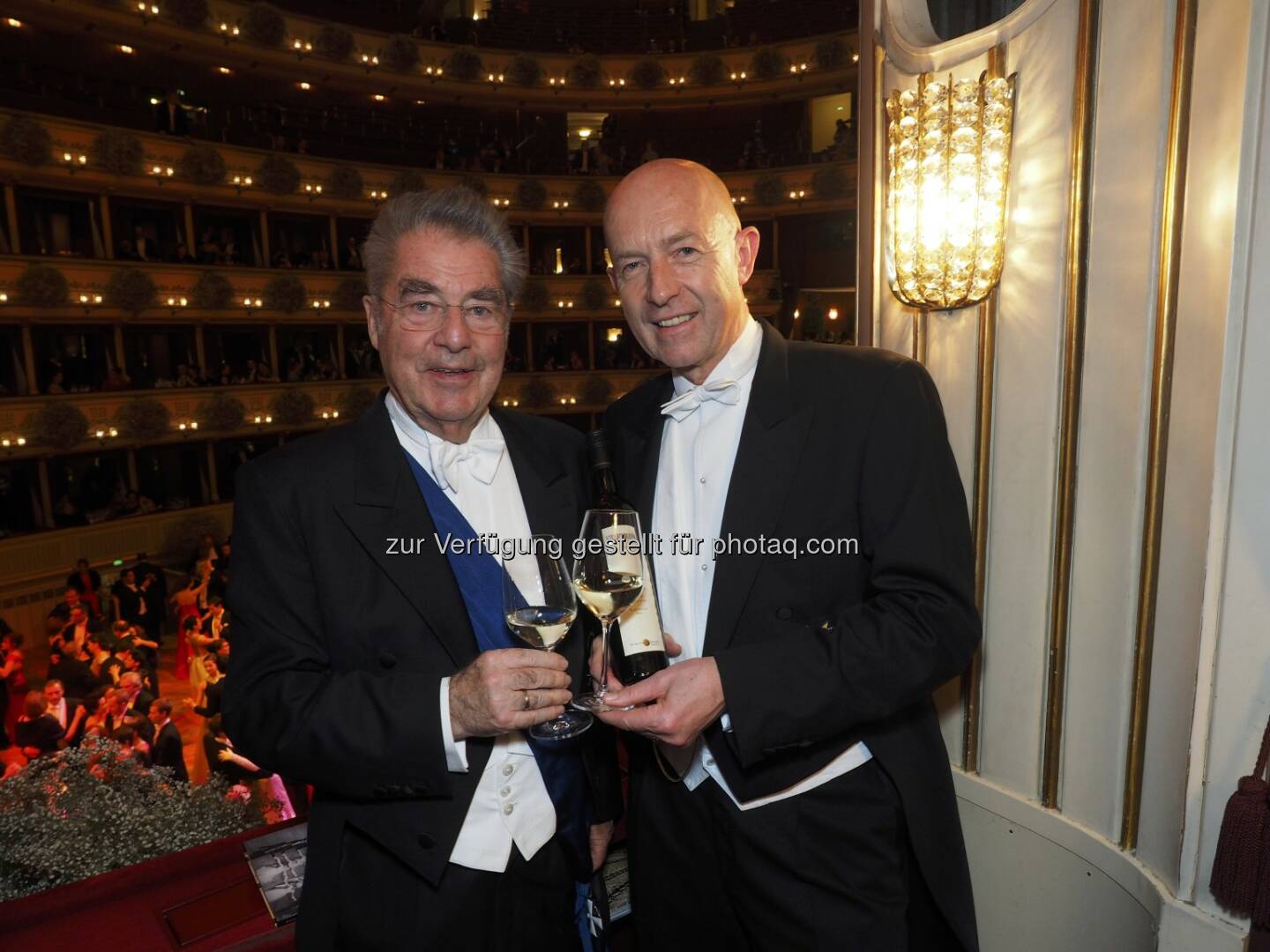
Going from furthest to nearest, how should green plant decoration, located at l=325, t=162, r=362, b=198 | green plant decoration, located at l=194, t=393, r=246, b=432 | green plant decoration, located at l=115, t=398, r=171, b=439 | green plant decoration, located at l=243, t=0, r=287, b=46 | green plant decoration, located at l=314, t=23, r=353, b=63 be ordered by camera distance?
1. green plant decoration, located at l=325, t=162, r=362, b=198
2. green plant decoration, located at l=314, t=23, r=353, b=63
3. green plant decoration, located at l=194, t=393, r=246, b=432
4. green plant decoration, located at l=243, t=0, r=287, b=46
5. green plant decoration, located at l=115, t=398, r=171, b=439

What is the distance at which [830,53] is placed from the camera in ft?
62.4

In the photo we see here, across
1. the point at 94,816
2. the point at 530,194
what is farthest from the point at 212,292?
the point at 94,816

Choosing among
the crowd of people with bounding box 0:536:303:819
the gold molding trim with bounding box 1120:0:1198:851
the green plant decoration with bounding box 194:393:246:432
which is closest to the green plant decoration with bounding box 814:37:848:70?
the green plant decoration with bounding box 194:393:246:432

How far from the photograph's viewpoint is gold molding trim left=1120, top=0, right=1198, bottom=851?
2172 mm

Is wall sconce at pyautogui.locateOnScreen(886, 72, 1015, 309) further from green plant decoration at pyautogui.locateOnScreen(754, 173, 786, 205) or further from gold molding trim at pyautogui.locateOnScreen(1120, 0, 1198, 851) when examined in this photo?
green plant decoration at pyautogui.locateOnScreen(754, 173, 786, 205)

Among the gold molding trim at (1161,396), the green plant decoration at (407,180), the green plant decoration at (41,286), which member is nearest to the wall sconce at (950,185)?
the gold molding trim at (1161,396)

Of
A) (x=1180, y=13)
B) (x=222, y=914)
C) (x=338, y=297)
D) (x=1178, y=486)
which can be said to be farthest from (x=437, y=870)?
(x=338, y=297)

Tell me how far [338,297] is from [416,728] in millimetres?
18289

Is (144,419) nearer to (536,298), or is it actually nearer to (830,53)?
(536,298)

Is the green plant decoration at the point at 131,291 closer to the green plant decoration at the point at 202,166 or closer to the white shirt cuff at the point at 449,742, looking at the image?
the green plant decoration at the point at 202,166

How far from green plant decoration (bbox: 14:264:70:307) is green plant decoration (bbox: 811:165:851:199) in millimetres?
14773

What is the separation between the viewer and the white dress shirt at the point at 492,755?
2.00m

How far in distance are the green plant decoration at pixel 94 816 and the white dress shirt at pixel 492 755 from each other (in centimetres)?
179

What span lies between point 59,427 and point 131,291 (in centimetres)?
272
